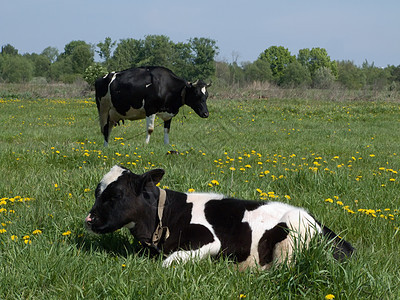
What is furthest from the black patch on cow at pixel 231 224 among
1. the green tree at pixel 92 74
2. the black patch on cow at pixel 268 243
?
the green tree at pixel 92 74

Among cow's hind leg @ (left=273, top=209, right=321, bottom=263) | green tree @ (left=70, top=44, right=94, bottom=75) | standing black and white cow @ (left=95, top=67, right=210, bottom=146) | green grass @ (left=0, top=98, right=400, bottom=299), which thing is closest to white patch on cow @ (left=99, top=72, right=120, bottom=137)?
standing black and white cow @ (left=95, top=67, right=210, bottom=146)

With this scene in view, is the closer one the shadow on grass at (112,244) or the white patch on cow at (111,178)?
the white patch on cow at (111,178)

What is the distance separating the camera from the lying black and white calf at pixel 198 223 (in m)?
3.30

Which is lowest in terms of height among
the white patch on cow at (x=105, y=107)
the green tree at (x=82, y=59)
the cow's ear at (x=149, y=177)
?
the cow's ear at (x=149, y=177)

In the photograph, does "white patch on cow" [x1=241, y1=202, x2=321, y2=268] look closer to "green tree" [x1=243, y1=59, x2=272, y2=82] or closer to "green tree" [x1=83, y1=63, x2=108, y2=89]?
"green tree" [x1=83, y1=63, x2=108, y2=89]

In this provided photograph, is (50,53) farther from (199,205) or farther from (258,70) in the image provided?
(199,205)

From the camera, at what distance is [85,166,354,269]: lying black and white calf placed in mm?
3305

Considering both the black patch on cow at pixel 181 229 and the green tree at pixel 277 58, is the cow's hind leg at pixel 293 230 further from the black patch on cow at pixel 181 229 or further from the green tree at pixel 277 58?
the green tree at pixel 277 58

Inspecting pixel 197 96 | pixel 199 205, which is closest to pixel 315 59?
pixel 197 96

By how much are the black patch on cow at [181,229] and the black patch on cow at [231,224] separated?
0.39 ft

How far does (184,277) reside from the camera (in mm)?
2854

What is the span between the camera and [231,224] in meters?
3.45

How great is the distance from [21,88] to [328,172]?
3663 cm

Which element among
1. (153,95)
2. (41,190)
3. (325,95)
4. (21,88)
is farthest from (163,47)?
(41,190)
